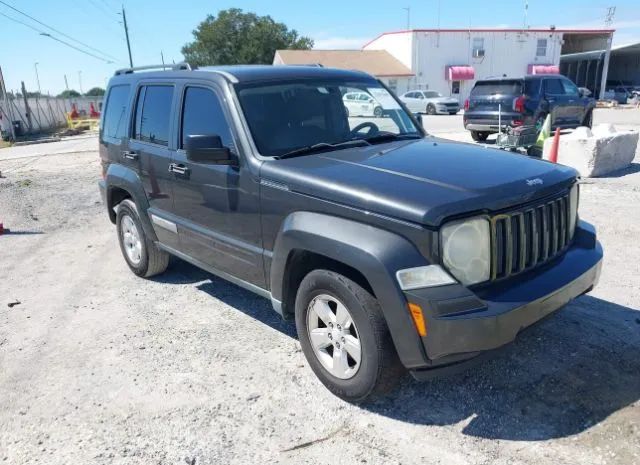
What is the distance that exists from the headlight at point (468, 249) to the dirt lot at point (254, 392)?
0.54 metres

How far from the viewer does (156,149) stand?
15.5 feet

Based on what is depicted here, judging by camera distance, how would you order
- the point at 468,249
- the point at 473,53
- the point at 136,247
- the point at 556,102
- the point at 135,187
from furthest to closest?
the point at 473,53
the point at 556,102
the point at 136,247
the point at 135,187
the point at 468,249

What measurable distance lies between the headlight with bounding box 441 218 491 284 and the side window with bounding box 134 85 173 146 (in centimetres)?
281

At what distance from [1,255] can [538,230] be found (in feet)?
21.5

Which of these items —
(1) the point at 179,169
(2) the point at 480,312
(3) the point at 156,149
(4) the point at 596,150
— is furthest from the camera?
(4) the point at 596,150

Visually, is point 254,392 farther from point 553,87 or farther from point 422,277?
point 553,87

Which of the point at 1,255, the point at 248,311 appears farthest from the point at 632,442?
the point at 1,255

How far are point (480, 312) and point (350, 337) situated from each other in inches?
31.8

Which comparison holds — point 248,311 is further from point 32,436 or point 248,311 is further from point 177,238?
point 32,436

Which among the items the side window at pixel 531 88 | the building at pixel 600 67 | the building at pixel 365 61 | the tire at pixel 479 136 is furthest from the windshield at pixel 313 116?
the building at pixel 600 67

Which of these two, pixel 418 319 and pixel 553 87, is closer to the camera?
pixel 418 319

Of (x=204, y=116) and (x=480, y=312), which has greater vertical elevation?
(x=204, y=116)

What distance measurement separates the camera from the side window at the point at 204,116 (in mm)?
3905

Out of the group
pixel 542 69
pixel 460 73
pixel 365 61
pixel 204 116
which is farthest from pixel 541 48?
pixel 204 116
